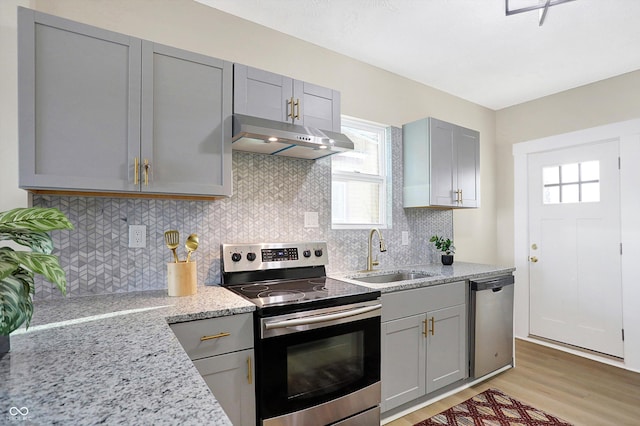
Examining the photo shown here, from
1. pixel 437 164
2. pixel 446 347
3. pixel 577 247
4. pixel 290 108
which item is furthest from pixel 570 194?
pixel 290 108

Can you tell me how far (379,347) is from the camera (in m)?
1.95

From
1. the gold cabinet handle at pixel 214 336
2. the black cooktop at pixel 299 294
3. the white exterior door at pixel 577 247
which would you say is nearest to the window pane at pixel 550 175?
the white exterior door at pixel 577 247

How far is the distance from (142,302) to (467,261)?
128 inches

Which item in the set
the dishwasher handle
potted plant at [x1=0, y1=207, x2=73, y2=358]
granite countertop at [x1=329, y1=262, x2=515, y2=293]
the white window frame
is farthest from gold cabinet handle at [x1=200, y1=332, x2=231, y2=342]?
the dishwasher handle

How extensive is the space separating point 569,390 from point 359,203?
217 centimetres

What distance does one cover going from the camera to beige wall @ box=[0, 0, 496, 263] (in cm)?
156

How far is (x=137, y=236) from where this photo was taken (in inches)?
75.3

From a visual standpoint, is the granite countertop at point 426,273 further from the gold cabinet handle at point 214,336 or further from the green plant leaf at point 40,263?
the green plant leaf at point 40,263

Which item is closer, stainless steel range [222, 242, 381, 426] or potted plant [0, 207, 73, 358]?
potted plant [0, 207, 73, 358]

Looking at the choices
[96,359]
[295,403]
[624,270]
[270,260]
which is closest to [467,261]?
[624,270]

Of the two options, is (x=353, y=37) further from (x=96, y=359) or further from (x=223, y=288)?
(x=96, y=359)

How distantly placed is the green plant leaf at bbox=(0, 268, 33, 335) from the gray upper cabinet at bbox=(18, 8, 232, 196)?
87 centimetres

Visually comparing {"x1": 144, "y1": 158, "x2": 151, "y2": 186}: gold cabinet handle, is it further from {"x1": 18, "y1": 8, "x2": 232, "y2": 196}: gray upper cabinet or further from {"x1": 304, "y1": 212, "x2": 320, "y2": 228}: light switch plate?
{"x1": 304, "y1": 212, "x2": 320, "y2": 228}: light switch plate

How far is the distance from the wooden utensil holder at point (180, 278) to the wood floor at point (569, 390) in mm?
1566
